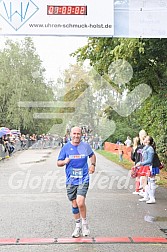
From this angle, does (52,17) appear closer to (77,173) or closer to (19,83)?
(77,173)

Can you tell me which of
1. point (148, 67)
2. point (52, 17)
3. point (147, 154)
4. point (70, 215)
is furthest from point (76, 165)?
point (148, 67)

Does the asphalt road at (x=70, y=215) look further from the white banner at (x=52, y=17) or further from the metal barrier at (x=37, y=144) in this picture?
the metal barrier at (x=37, y=144)

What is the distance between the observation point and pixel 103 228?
797 centimetres

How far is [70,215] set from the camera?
9.22 m

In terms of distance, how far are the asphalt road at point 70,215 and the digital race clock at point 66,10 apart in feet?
14.1

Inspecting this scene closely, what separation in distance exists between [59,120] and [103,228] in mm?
46165

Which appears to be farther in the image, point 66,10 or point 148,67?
point 148,67

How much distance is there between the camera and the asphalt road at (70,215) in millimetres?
6824

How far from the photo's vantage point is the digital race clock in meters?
10.4

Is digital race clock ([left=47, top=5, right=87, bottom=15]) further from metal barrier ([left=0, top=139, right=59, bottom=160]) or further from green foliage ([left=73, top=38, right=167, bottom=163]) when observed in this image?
metal barrier ([left=0, top=139, right=59, bottom=160])

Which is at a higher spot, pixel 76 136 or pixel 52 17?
pixel 52 17

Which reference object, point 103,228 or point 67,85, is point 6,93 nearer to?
point 67,85

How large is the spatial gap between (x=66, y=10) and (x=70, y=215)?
4.49 m

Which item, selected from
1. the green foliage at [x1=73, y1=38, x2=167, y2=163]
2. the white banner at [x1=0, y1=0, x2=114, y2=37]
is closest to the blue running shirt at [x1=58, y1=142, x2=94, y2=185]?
the white banner at [x1=0, y1=0, x2=114, y2=37]
